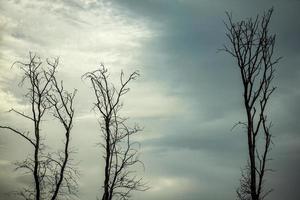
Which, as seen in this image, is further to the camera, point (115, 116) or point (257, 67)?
point (115, 116)

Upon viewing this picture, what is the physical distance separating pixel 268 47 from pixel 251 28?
130 centimetres

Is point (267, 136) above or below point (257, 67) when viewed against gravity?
below

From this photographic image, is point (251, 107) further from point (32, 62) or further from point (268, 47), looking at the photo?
point (32, 62)

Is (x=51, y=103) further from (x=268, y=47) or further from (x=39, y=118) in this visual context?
(x=268, y=47)

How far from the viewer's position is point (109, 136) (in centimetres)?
2284

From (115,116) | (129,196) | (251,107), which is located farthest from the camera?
(115,116)

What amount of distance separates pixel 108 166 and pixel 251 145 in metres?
8.03

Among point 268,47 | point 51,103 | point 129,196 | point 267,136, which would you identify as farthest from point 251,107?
point 51,103

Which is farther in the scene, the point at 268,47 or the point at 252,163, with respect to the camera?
the point at 268,47

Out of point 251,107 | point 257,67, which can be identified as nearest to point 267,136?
point 251,107

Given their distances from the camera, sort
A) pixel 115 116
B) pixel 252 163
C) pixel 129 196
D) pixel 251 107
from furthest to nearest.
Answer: pixel 115 116, pixel 129 196, pixel 251 107, pixel 252 163

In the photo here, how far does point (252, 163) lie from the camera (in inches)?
706

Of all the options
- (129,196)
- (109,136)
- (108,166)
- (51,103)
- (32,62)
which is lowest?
(129,196)

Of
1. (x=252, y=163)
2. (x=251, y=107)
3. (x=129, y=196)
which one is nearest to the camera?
(x=252, y=163)
